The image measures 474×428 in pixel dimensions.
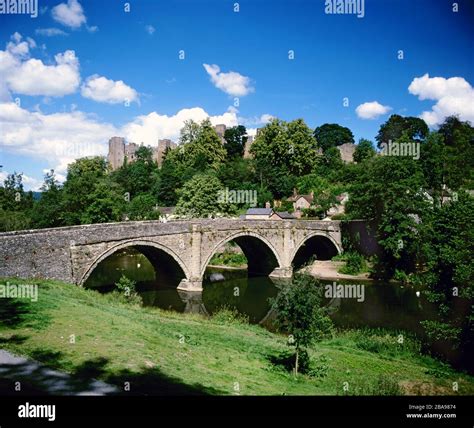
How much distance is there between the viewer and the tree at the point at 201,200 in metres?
45.8

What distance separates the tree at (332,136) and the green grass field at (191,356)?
205 ft

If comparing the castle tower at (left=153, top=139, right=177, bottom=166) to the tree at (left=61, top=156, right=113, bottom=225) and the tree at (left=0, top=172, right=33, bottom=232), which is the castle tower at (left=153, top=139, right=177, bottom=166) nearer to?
the tree at (left=0, top=172, right=33, bottom=232)

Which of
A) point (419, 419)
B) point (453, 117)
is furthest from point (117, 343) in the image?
point (453, 117)

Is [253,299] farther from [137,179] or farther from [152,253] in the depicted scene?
[137,179]

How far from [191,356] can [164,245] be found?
52.2 feet

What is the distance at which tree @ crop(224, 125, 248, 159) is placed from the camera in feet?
237

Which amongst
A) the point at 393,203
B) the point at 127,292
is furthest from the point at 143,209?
the point at 127,292

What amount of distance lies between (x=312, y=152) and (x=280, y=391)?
5538 centimetres

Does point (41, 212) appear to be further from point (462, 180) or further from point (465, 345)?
point (462, 180)

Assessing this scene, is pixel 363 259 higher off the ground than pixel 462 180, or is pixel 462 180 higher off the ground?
pixel 462 180

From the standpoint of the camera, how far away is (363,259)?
38656mm

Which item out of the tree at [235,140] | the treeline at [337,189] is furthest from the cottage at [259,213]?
the tree at [235,140]

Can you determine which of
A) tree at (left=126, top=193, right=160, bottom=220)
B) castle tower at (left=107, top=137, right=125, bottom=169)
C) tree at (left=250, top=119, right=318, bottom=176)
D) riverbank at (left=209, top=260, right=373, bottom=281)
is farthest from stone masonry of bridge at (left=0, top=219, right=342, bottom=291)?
castle tower at (left=107, top=137, right=125, bottom=169)

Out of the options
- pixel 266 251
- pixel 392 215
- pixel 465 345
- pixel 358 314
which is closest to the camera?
pixel 465 345
